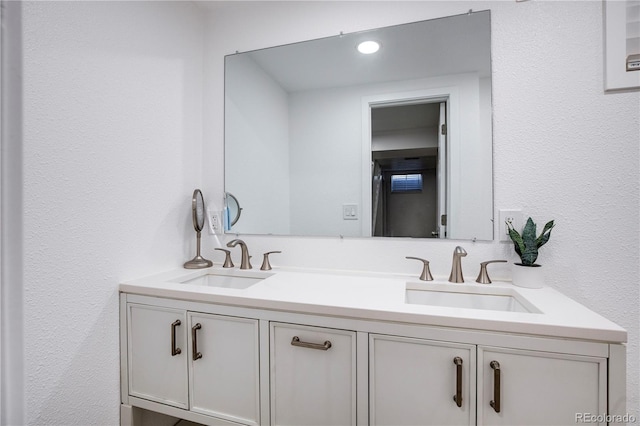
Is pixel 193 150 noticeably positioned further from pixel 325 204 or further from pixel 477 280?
pixel 477 280

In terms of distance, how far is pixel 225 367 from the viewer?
1116 millimetres

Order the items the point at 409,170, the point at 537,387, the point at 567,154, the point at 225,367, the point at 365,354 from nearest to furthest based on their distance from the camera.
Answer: the point at 537,387
the point at 365,354
the point at 225,367
the point at 567,154
the point at 409,170

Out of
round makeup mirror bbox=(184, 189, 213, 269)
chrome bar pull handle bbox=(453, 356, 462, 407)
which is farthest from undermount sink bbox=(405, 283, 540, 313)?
round makeup mirror bbox=(184, 189, 213, 269)

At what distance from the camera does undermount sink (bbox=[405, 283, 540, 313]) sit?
3.89 feet

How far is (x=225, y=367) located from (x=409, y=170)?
1126 millimetres

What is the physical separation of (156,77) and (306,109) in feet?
2.39

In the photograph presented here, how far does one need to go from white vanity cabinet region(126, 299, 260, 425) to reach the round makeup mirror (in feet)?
1.23

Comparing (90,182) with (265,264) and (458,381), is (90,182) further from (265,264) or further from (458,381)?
(458,381)

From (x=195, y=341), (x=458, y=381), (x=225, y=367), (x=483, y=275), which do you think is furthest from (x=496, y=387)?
(x=195, y=341)

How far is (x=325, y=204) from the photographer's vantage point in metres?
1.56

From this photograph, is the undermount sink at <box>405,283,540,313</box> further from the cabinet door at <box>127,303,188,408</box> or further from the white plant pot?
the cabinet door at <box>127,303,188,408</box>

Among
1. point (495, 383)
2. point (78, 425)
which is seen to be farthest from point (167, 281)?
point (495, 383)

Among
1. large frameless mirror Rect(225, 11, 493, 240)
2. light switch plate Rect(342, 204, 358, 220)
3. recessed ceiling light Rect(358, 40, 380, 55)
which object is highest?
recessed ceiling light Rect(358, 40, 380, 55)

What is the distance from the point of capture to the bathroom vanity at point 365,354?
825mm
